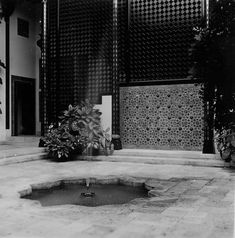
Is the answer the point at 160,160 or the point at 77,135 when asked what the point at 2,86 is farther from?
the point at 160,160

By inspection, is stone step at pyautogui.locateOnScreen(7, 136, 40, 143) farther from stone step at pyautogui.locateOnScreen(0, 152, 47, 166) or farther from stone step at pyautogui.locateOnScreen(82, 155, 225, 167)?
stone step at pyautogui.locateOnScreen(82, 155, 225, 167)

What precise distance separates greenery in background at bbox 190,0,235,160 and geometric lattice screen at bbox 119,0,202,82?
5.61 meters

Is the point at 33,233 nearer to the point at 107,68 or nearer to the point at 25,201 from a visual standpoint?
the point at 25,201

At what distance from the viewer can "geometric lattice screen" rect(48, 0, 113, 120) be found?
33.9 ft

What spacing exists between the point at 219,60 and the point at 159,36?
628cm

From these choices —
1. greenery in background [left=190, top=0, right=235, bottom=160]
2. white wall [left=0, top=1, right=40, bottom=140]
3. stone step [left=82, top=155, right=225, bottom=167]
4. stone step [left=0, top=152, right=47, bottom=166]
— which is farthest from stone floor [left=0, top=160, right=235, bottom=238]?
white wall [left=0, top=1, right=40, bottom=140]

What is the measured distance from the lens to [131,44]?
10188mm

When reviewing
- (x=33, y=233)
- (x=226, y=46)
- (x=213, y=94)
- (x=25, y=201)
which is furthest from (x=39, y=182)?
(x=226, y=46)

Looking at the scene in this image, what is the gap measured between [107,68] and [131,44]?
3.03ft

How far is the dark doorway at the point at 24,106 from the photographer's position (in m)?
13.5

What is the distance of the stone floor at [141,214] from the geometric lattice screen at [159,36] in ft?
13.2

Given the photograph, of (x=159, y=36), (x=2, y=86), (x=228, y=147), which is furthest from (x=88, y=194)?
(x=2, y=86)

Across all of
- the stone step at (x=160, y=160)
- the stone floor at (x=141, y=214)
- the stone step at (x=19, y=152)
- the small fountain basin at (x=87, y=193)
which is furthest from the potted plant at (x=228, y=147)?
the stone step at (x=19, y=152)

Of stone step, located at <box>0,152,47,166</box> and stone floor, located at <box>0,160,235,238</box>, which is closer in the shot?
stone floor, located at <box>0,160,235,238</box>
